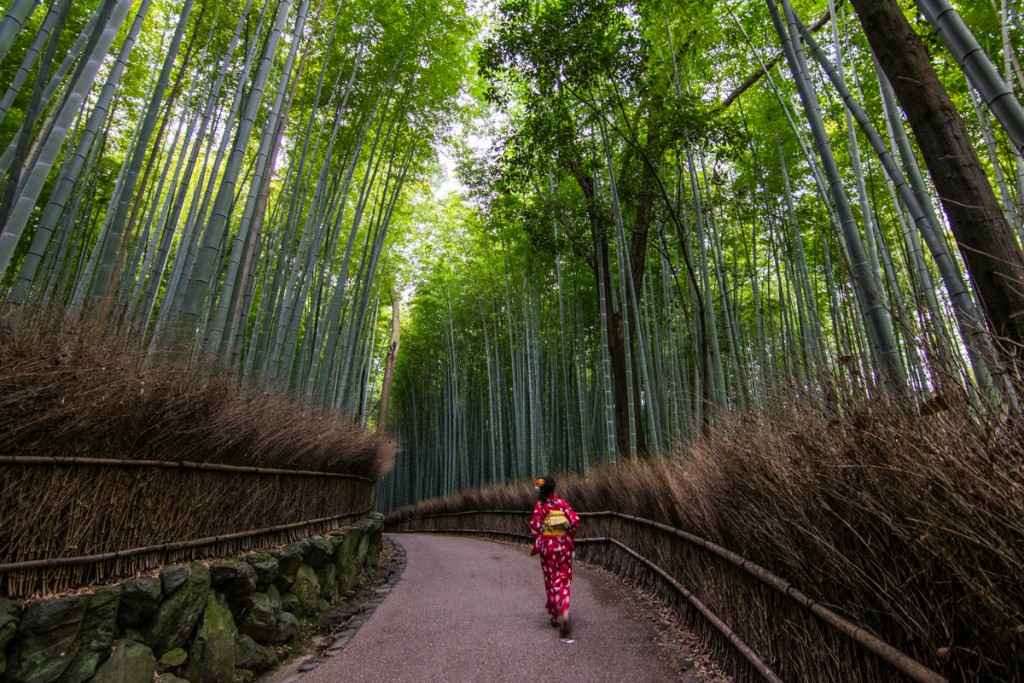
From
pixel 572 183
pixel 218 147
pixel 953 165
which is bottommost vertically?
pixel 953 165

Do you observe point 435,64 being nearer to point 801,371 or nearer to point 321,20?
point 321,20

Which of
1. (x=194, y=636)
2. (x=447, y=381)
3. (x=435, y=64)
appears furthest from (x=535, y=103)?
(x=447, y=381)

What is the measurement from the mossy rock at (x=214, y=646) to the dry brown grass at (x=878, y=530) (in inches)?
82.1

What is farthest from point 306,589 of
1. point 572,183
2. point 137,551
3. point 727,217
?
point 572,183

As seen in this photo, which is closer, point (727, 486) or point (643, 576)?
point (727, 486)

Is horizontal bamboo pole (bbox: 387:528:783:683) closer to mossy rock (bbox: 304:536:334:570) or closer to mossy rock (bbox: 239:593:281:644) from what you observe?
mossy rock (bbox: 239:593:281:644)

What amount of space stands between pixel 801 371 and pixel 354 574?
385cm

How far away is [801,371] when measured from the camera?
1958 mm

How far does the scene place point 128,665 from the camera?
1.69 metres

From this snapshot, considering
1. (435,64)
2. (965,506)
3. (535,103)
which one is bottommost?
(965,506)

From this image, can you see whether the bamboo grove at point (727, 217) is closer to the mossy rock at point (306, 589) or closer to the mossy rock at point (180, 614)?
the mossy rock at point (180, 614)

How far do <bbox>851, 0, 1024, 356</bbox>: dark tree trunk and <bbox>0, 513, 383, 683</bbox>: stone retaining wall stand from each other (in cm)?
290

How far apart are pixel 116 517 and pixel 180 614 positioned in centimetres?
44

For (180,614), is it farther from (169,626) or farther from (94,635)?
A: (94,635)
